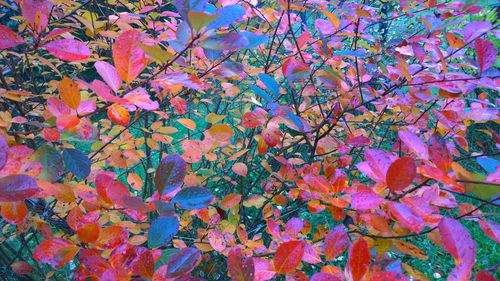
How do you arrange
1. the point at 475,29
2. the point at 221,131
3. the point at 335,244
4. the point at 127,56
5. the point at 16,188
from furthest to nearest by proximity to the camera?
the point at 221,131
the point at 475,29
the point at 335,244
the point at 127,56
the point at 16,188

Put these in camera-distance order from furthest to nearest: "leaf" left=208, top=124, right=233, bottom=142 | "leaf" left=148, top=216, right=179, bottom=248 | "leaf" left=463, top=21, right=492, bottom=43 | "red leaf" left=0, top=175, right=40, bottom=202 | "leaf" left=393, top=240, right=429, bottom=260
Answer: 1. "leaf" left=208, top=124, right=233, bottom=142
2. "leaf" left=463, top=21, right=492, bottom=43
3. "leaf" left=393, top=240, right=429, bottom=260
4. "leaf" left=148, top=216, right=179, bottom=248
5. "red leaf" left=0, top=175, right=40, bottom=202

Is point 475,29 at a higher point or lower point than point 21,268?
higher

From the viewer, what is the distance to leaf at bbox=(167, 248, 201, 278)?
22.4 inches

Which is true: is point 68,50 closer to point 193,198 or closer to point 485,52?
point 193,198

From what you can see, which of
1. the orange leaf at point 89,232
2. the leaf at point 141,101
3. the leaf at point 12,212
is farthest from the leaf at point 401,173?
the leaf at point 12,212

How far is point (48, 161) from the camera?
61 cm

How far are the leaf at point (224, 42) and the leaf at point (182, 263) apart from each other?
32cm

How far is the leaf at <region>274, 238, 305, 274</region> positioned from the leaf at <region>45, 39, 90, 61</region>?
0.46 metres

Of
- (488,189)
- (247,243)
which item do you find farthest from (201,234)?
(488,189)

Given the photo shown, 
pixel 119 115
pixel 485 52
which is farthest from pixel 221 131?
pixel 485 52

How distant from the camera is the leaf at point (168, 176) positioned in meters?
0.61

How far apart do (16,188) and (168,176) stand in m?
0.21

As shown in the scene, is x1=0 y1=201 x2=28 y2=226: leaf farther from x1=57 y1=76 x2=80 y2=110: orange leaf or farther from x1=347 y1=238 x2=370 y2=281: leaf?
x1=347 y1=238 x2=370 y2=281: leaf

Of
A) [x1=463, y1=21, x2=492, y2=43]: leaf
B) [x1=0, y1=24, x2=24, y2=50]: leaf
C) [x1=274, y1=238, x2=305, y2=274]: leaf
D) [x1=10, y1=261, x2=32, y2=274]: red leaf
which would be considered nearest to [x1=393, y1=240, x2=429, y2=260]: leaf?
[x1=274, y1=238, x2=305, y2=274]: leaf
